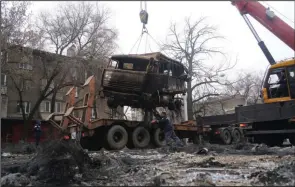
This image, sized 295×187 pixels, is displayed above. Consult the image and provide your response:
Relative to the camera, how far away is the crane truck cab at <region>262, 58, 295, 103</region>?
13656 mm

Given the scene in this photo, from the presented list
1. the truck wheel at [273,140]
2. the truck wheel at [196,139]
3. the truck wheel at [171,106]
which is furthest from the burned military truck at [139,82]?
the truck wheel at [273,140]

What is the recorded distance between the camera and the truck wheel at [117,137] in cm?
1354

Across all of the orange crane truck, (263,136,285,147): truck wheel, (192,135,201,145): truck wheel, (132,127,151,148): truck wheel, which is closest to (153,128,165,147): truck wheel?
the orange crane truck

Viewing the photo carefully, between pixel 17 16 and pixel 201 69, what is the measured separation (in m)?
20.0

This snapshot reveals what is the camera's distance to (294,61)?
13766 millimetres

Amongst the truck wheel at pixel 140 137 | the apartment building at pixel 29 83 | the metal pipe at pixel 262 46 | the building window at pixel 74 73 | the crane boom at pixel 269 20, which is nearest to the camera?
the crane boom at pixel 269 20

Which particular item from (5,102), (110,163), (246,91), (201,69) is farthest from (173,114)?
(246,91)

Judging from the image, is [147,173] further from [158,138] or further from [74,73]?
[74,73]

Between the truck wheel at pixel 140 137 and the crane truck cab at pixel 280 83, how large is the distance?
5.19 m

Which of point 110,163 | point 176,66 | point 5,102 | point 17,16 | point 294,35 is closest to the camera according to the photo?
point 110,163

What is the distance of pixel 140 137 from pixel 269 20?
723cm

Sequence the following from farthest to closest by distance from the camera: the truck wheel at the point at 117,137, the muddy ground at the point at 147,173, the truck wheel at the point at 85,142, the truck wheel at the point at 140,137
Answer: the truck wheel at the point at 140,137
the truck wheel at the point at 85,142
the truck wheel at the point at 117,137
the muddy ground at the point at 147,173

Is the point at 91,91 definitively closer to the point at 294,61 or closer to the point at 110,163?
the point at 110,163

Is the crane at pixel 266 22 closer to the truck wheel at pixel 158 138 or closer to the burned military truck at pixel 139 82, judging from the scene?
the burned military truck at pixel 139 82
